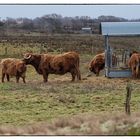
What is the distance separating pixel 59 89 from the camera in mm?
17703

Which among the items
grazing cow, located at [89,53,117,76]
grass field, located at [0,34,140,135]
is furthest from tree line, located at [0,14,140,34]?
grass field, located at [0,34,140,135]

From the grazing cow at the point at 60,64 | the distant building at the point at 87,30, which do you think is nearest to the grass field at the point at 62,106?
the grazing cow at the point at 60,64

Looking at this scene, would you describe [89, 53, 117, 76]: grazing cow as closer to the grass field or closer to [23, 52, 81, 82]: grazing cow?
[23, 52, 81, 82]: grazing cow

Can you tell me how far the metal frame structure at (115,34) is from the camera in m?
22.8

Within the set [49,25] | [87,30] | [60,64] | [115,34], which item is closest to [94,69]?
[115,34]

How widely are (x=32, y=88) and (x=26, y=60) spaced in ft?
19.7

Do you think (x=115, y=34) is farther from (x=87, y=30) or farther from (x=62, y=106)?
(x=87, y=30)

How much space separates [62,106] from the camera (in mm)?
14109

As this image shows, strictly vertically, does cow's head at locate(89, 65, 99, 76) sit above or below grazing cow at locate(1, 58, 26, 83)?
below

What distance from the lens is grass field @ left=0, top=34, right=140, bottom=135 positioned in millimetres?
9211

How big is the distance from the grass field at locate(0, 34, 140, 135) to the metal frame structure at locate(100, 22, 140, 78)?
280 centimetres

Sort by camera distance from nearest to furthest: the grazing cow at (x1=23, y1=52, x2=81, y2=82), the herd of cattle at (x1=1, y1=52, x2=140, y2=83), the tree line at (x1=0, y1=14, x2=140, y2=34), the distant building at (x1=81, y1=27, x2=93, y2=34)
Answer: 1. the herd of cattle at (x1=1, y1=52, x2=140, y2=83)
2. the grazing cow at (x1=23, y1=52, x2=81, y2=82)
3. the distant building at (x1=81, y1=27, x2=93, y2=34)
4. the tree line at (x1=0, y1=14, x2=140, y2=34)

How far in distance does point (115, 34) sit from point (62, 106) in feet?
34.5

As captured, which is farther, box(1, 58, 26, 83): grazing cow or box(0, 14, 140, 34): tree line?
box(0, 14, 140, 34): tree line
